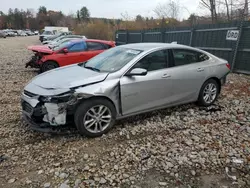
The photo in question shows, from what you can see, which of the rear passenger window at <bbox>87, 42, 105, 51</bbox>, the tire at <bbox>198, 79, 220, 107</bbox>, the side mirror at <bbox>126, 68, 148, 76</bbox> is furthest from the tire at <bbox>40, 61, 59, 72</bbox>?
the tire at <bbox>198, 79, 220, 107</bbox>

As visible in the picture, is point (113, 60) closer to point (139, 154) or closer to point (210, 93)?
point (139, 154)

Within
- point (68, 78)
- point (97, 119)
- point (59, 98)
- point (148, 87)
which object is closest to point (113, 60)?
point (148, 87)

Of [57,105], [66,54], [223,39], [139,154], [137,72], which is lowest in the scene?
[139,154]

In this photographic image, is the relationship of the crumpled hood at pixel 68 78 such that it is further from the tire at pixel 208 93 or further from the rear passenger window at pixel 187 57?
the tire at pixel 208 93

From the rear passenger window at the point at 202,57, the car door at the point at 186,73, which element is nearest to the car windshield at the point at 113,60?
the car door at the point at 186,73

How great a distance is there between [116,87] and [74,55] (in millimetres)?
5394

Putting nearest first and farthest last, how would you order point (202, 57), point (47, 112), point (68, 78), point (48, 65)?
1. point (47, 112)
2. point (68, 78)
3. point (202, 57)
4. point (48, 65)

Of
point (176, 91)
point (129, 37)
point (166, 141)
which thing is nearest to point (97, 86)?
point (166, 141)

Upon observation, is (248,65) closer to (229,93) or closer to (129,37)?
(229,93)

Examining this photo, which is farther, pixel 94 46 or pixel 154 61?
pixel 94 46

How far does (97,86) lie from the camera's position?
3467 mm

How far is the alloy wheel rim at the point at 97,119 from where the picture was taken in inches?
137

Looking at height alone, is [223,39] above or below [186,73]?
above

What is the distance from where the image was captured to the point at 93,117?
3518mm
